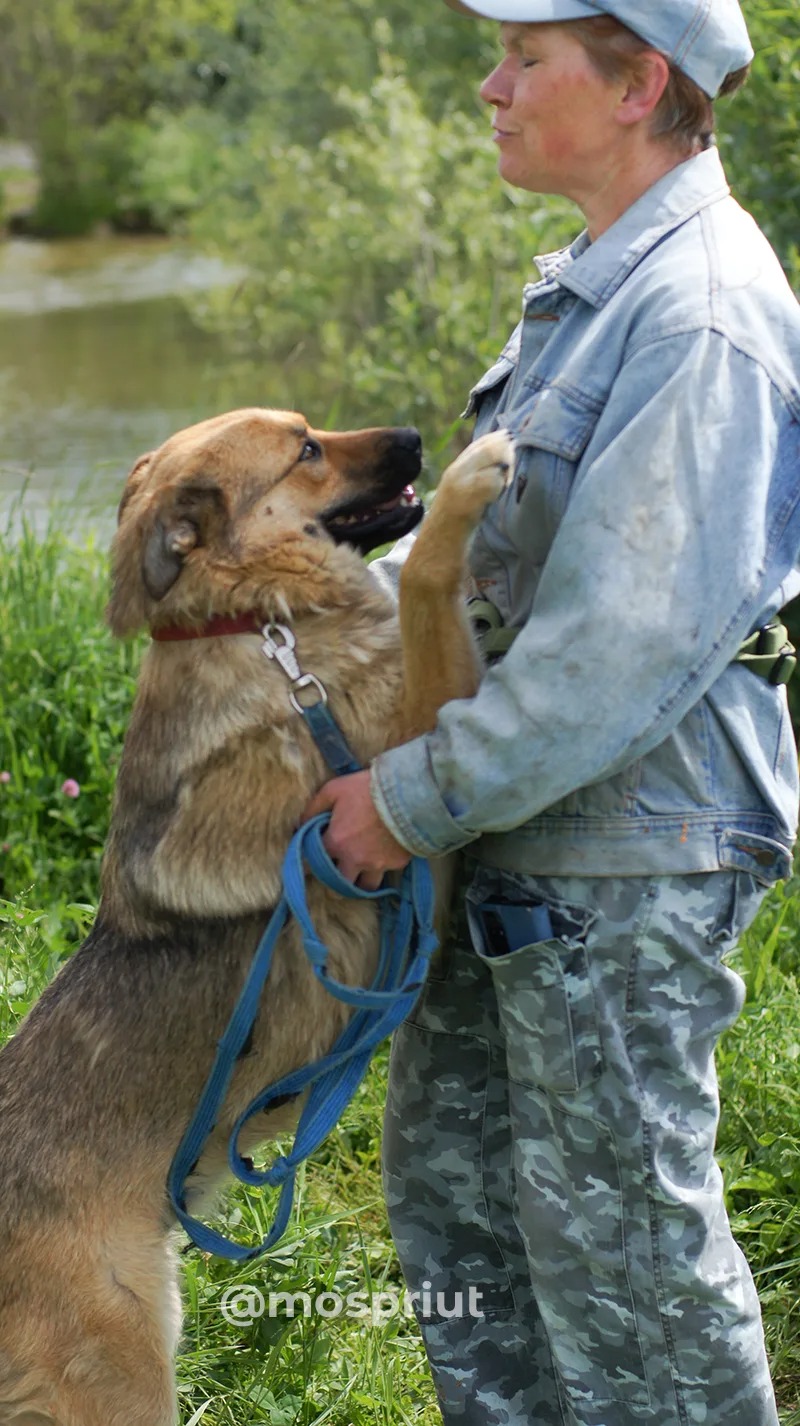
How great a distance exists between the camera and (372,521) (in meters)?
2.88

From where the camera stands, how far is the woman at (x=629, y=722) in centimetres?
203

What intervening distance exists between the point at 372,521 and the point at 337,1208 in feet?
5.66

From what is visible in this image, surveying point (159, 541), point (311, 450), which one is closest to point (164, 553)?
point (159, 541)

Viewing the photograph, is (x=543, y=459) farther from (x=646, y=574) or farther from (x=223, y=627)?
(x=223, y=627)

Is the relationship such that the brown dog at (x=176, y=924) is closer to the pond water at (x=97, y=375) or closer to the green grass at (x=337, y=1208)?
the green grass at (x=337, y=1208)

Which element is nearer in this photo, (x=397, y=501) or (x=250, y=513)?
(x=250, y=513)

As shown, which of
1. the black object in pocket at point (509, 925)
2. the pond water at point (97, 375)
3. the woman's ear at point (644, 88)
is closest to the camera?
the woman's ear at point (644, 88)

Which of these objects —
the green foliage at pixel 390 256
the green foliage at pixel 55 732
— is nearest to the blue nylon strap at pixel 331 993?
the green foliage at pixel 55 732

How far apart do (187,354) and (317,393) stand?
5.20m

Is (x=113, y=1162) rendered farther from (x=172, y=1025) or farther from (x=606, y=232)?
(x=606, y=232)

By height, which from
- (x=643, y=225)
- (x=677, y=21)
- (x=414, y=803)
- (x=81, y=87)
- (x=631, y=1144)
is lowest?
(x=81, y=87)

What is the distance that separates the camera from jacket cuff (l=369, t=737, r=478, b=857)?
2234mm

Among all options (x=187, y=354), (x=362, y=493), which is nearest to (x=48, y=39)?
(x=187, y=354)

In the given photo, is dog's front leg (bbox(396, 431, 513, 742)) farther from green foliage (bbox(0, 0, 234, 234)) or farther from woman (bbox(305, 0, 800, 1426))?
green foliage (bbox(0, 0, 234, 234))
